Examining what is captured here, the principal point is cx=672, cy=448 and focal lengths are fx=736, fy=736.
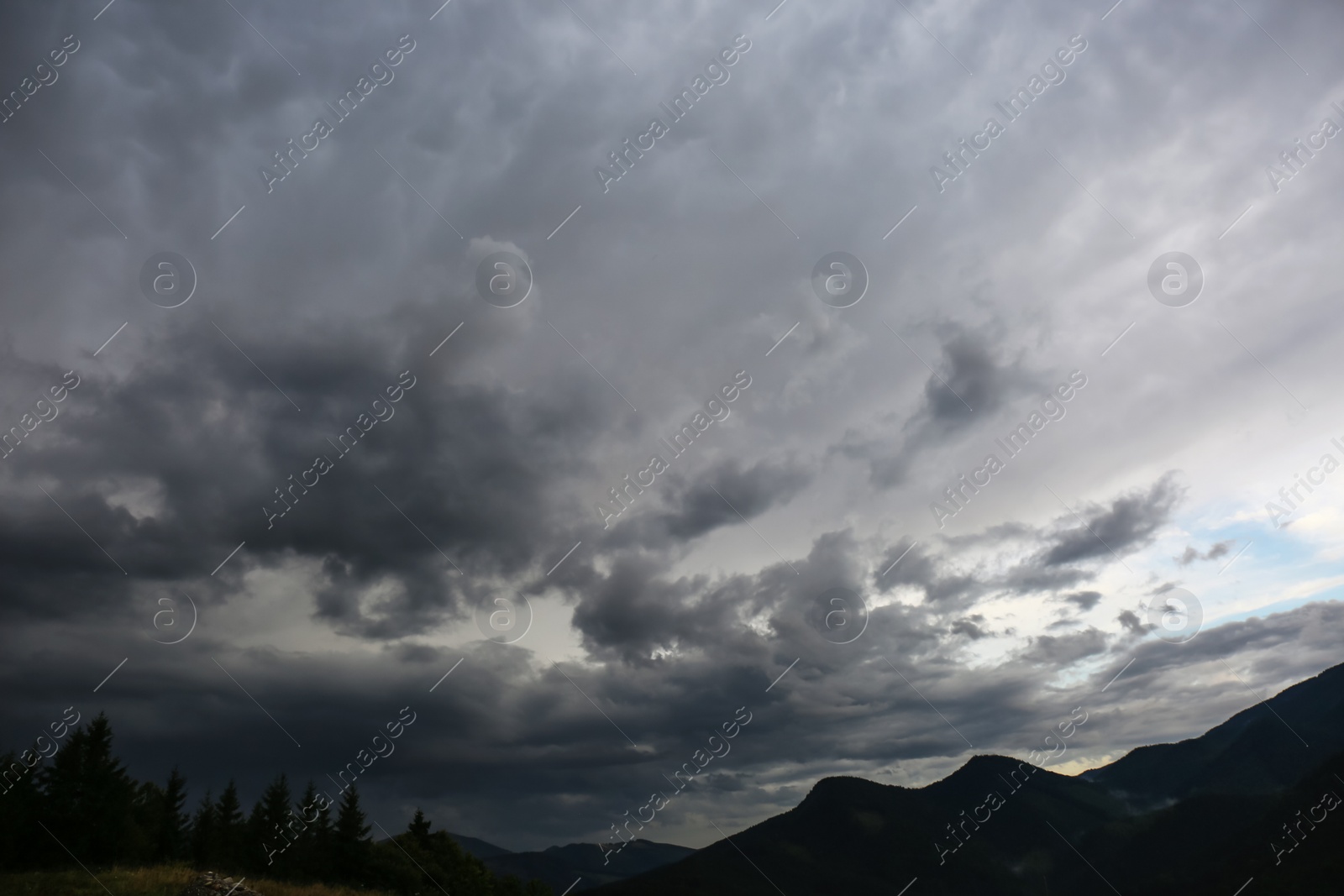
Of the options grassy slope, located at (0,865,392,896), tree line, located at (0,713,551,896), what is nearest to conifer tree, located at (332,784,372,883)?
tree line, located at (0,713,551,896)

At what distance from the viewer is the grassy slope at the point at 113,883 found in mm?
33594

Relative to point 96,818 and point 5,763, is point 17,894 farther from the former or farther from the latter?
point 5,763

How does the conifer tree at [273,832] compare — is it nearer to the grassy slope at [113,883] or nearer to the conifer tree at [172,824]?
the conifer tree at [172,824]

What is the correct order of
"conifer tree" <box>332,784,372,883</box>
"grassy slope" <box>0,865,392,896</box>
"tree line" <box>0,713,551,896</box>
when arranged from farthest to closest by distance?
"conifer tree" <box>332,784,372,883</box> → "tree line" <box>0,713,551,896</box> → "grassy slope" <box>0,865,392,896</box>

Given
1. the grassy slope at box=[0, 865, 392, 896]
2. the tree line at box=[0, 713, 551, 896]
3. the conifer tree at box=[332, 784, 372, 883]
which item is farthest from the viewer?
the conifer tree at box=[332, 784, 372, 883]

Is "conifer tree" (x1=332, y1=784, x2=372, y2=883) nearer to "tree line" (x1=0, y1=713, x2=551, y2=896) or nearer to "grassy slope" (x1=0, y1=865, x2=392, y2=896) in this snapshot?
"tree line" (x1=0, y1=713, x2=551, y2=896)

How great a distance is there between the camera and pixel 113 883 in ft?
113

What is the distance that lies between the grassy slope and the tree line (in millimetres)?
24786

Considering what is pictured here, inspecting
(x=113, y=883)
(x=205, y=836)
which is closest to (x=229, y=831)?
(x=205, y=836)

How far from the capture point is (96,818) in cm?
6694

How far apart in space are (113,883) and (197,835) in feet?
259

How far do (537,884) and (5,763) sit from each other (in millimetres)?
60456

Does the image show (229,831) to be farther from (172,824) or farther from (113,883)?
(113,883)

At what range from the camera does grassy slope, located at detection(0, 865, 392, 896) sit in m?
33.6
